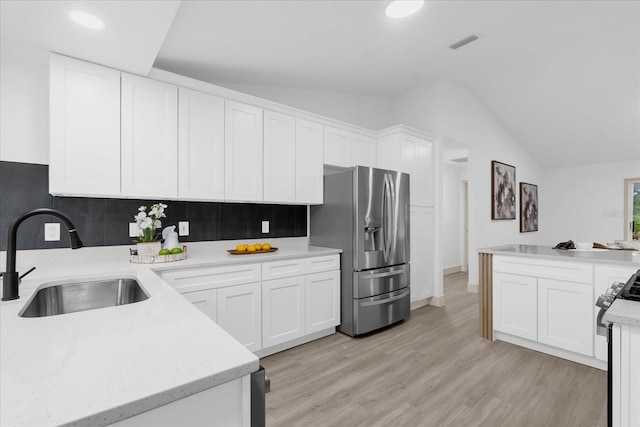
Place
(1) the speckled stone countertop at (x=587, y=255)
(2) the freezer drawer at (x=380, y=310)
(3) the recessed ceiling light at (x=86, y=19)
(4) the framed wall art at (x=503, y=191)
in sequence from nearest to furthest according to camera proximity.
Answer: (3) the recessed ceiling light at (x=86, y=19) < (1) the speckled stone countertop at (x=587, y=255) < (2) the freezer drawer at (x=380, y=310) < (4) the framed wall art at (x=503, y=191)

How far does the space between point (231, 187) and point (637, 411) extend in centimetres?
265

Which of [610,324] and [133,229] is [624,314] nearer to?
[610,324]

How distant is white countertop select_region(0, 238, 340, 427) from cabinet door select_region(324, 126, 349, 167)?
8.22ft

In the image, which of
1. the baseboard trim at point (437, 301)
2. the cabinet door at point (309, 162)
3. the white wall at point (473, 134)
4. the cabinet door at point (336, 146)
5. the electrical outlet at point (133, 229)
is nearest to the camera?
the electrical outlet at point (133, 229)

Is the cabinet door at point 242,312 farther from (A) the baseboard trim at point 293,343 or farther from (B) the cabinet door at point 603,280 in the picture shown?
(B) the cabinet door at point 603,280

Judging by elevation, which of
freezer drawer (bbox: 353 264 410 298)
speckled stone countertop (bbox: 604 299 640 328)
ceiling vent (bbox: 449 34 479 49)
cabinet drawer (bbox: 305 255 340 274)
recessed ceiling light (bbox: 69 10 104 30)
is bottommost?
freezer drawer (bbox: 353 264 410 298)

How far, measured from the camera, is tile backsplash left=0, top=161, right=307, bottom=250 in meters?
2.03

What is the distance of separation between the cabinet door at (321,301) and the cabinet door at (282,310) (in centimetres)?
7

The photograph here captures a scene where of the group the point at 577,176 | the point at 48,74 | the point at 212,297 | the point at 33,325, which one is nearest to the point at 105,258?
the point at 212,297

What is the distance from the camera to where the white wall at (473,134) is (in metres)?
4.23

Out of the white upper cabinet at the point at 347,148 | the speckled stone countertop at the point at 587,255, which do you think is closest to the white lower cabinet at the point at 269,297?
the white upper cabinet at the point at 347,148

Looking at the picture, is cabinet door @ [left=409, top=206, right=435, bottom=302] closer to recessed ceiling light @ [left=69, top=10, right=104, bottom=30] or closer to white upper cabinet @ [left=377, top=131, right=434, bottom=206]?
white upper cabinet @ [left=377, top=131, right=434, bottom=206]

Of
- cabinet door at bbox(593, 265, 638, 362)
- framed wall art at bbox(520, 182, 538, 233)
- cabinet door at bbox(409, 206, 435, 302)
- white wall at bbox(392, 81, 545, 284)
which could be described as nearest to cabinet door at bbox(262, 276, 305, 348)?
cabinet door at bbox(409, 206, 435, 302)

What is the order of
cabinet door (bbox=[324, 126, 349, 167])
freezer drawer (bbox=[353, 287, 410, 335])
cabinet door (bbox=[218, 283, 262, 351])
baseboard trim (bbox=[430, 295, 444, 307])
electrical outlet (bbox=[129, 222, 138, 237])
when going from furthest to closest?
baseboard trim (bbox=[430, 295, 444, 307]), cabinet door (bbox=[324, 126, 349, 167]), freezer drawer (bbox=[353, 287, 410, 335]), electrical outlet (bbox=[129, 222, 138, 237]), cabinet door (bbox=[218, 283, 262, 351])
